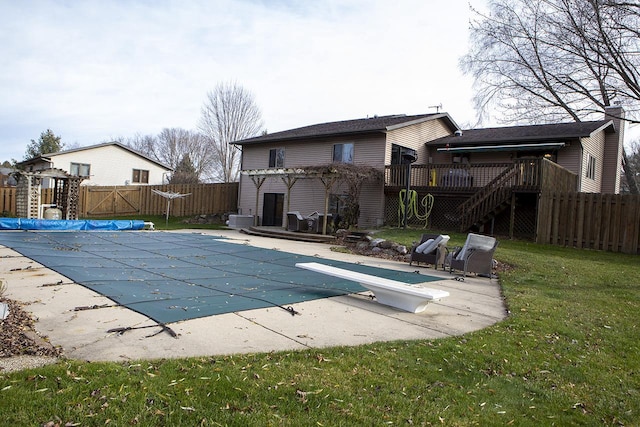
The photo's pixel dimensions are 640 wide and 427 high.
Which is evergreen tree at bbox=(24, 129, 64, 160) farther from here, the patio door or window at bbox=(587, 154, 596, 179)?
window at bbox=(587, 154, 596, 179)

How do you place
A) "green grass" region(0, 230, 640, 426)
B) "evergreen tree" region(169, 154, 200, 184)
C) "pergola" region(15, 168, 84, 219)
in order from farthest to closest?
"evergreen tree" region(169, 154, 200, 184) → "pergola" region(15, 168, 84, 219) → "green grass" region(0, 230, 640, 426)

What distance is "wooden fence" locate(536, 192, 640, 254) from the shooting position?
1330cm

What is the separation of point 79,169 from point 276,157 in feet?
48.5

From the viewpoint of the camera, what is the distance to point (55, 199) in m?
21.7

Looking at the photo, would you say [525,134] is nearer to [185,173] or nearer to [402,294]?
[402,294]

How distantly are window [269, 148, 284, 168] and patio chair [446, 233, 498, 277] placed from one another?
15.5 meters

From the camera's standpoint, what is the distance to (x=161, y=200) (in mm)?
27141

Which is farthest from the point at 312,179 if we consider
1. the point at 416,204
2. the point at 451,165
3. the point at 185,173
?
the point at 185,173

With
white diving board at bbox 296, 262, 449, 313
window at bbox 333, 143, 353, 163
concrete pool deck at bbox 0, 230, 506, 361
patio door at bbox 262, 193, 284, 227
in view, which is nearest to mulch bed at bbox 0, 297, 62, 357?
concrete pool deck at bbox 0, 230, 506, 361

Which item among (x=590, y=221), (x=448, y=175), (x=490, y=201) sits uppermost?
(x=448, y=175)

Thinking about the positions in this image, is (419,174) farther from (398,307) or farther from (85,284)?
(85,284)

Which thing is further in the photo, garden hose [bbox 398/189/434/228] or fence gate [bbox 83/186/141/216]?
fence gate [bbox 83/186/141/216]

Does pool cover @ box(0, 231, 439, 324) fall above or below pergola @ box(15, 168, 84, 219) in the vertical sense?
below

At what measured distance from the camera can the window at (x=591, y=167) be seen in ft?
63.4
